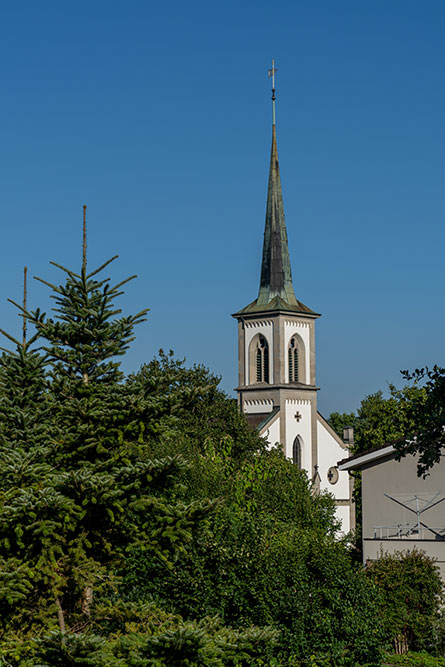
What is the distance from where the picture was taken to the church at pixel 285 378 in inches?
2699

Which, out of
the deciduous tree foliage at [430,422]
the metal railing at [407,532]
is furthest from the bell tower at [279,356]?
the deciduous tree foliage at [430,422]

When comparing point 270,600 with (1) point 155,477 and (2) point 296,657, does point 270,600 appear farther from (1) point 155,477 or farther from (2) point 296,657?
(1) point 155,477

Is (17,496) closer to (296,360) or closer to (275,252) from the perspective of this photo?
(296,360)

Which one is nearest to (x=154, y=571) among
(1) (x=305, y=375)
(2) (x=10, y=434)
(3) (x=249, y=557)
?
(3) (x=249, y=557)

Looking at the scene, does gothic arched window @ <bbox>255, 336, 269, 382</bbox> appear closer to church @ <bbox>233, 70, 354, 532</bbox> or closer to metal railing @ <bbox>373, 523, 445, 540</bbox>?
church @ <bbox>233, 70, 354, 532</bbox>

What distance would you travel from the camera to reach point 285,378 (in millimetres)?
69312

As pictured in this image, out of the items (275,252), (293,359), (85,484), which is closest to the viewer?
(85,484)

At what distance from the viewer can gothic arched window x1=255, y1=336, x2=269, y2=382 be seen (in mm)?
70188

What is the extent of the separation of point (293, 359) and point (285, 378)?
2.16m

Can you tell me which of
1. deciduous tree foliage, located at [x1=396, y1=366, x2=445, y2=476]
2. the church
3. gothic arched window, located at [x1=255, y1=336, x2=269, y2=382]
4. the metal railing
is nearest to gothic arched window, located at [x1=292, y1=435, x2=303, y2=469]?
Result: the church

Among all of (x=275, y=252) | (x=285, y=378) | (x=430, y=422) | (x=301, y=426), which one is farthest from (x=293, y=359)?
(x=430, y=422)

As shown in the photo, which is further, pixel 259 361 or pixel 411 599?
pixel 259 361

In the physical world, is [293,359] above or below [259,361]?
above

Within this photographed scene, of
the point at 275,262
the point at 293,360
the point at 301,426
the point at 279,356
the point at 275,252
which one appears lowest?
the point at 301,426
